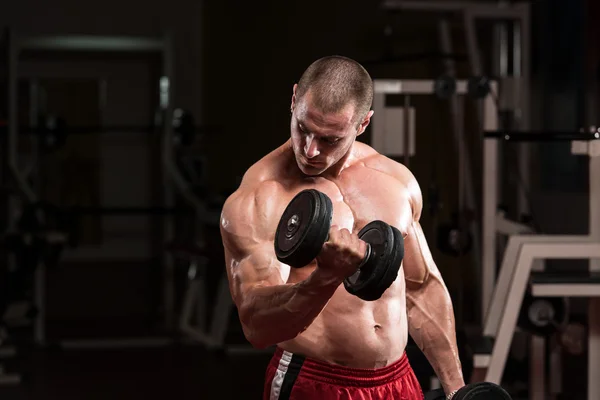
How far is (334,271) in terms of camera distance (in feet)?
4.03

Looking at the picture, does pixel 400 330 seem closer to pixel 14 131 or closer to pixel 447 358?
pixel 447 358

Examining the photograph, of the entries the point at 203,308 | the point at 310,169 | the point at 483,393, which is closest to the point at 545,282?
the point at 483,393

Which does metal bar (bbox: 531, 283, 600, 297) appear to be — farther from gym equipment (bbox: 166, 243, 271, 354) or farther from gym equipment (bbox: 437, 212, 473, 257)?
gym equipment (bbox: 166, 243, 271, 354)

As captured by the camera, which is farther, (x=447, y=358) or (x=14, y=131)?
(x=14, y=131)

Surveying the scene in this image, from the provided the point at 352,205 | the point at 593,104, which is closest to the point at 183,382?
the point at 593,104

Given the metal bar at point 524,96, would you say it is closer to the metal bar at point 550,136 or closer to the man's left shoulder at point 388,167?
the metal bar at point 550,136

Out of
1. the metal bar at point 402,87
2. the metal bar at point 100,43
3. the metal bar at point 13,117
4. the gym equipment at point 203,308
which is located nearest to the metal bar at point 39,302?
the metal bar at point 13,117

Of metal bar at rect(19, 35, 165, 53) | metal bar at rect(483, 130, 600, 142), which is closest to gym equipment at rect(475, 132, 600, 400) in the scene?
metal bar at rect(483, 130, 600, 142)

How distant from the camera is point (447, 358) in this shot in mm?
1552

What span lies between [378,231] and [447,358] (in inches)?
14.3

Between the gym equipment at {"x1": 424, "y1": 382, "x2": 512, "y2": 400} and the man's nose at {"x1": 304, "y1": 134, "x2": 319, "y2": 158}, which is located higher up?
the man's nose at {"x1": 304, "y1": 134, "x2": 319, "y2": 158}

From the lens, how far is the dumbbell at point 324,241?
1206mm

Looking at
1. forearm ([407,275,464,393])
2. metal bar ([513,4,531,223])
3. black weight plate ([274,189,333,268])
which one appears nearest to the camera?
black weight plate ([274,189,333,268])

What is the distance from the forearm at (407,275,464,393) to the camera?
1.55 m
